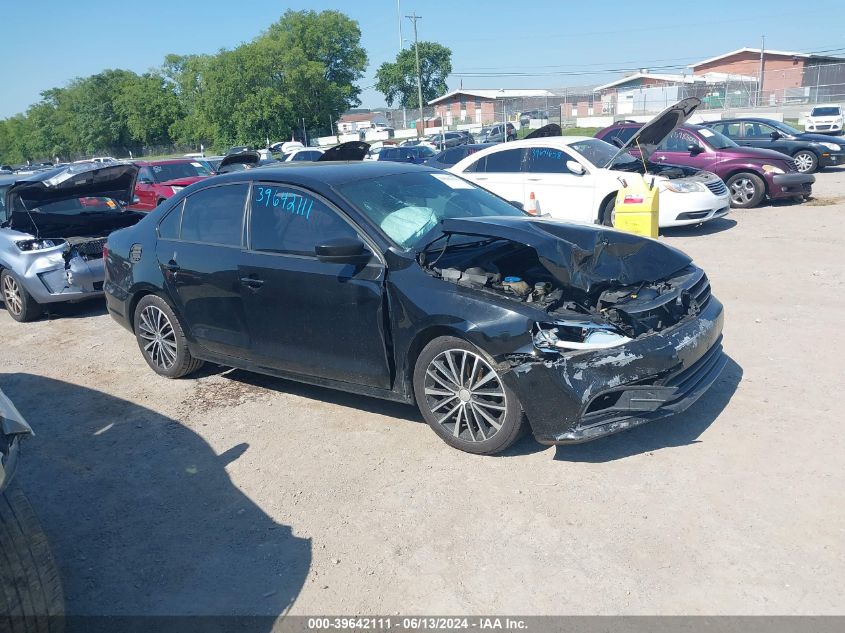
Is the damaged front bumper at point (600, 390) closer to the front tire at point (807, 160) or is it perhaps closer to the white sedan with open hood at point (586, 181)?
the white sedan with open hood at point (586, 181)

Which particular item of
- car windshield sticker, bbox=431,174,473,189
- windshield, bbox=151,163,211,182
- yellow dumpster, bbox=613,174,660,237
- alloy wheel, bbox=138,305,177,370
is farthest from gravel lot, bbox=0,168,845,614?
windshield, bbox=151,163,211,182

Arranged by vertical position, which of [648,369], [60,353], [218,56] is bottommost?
[60,353]

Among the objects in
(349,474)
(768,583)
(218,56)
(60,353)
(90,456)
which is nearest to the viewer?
(768,583)

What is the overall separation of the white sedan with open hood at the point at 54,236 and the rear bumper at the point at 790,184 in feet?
36.2

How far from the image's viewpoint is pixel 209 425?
521 cm

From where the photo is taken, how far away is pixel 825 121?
28.2 m

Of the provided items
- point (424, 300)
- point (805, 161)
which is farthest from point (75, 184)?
point (805, 161)

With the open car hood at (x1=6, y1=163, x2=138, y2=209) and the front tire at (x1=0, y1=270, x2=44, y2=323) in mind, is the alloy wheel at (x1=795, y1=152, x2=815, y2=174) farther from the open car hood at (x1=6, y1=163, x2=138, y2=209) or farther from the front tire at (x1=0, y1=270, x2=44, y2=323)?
the front tire at (x1=0, y1=270, x2=44, y2=323)

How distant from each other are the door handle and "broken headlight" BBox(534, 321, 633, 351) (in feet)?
7.13

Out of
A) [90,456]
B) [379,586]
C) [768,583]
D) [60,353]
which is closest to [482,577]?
[379,586]

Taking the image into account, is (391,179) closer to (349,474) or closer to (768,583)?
(349,474)

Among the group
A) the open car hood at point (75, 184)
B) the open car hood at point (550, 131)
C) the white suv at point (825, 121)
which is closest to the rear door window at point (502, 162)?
the open car hood at point (550, 131)

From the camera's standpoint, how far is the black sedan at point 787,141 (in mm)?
17109

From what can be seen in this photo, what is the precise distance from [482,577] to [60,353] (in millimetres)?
5887
